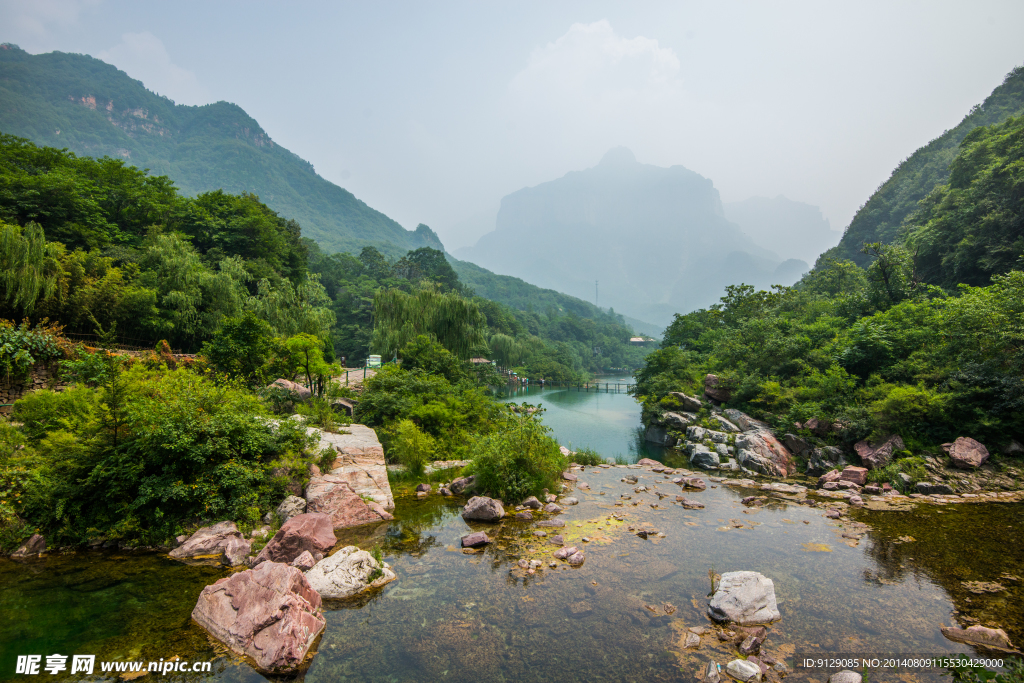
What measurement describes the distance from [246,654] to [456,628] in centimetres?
212

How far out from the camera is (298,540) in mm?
5941

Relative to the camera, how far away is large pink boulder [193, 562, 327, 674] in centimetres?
410

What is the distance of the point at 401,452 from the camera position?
10406mm

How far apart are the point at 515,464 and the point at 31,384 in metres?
13.5

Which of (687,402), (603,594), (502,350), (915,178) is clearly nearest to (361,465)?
(603,594)

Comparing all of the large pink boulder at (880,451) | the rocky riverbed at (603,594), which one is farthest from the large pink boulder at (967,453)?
the rocky riverbed at (603,594)

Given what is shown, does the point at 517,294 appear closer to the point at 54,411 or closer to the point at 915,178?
the point at 915,178

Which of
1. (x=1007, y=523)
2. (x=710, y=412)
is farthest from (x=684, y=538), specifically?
(x=710, y=412)

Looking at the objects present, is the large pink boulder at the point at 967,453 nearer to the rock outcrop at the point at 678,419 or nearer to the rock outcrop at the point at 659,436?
the rock outcrop at the point at 678,419

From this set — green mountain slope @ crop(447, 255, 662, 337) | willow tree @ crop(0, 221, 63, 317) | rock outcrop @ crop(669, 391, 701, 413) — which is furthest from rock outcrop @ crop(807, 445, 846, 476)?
green mountain slope @ crop(447, 255, 662, 337)

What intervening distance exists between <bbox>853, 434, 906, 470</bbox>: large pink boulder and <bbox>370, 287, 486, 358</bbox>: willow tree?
15790mm

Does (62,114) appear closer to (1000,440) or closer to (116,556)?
(116,556)

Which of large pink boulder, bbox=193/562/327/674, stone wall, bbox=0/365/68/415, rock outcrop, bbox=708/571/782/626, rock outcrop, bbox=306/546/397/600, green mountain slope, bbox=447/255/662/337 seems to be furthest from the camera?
green mountain slope, bbox=447/255/662/337

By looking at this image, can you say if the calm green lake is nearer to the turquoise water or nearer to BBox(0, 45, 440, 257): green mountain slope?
the turquoise water
